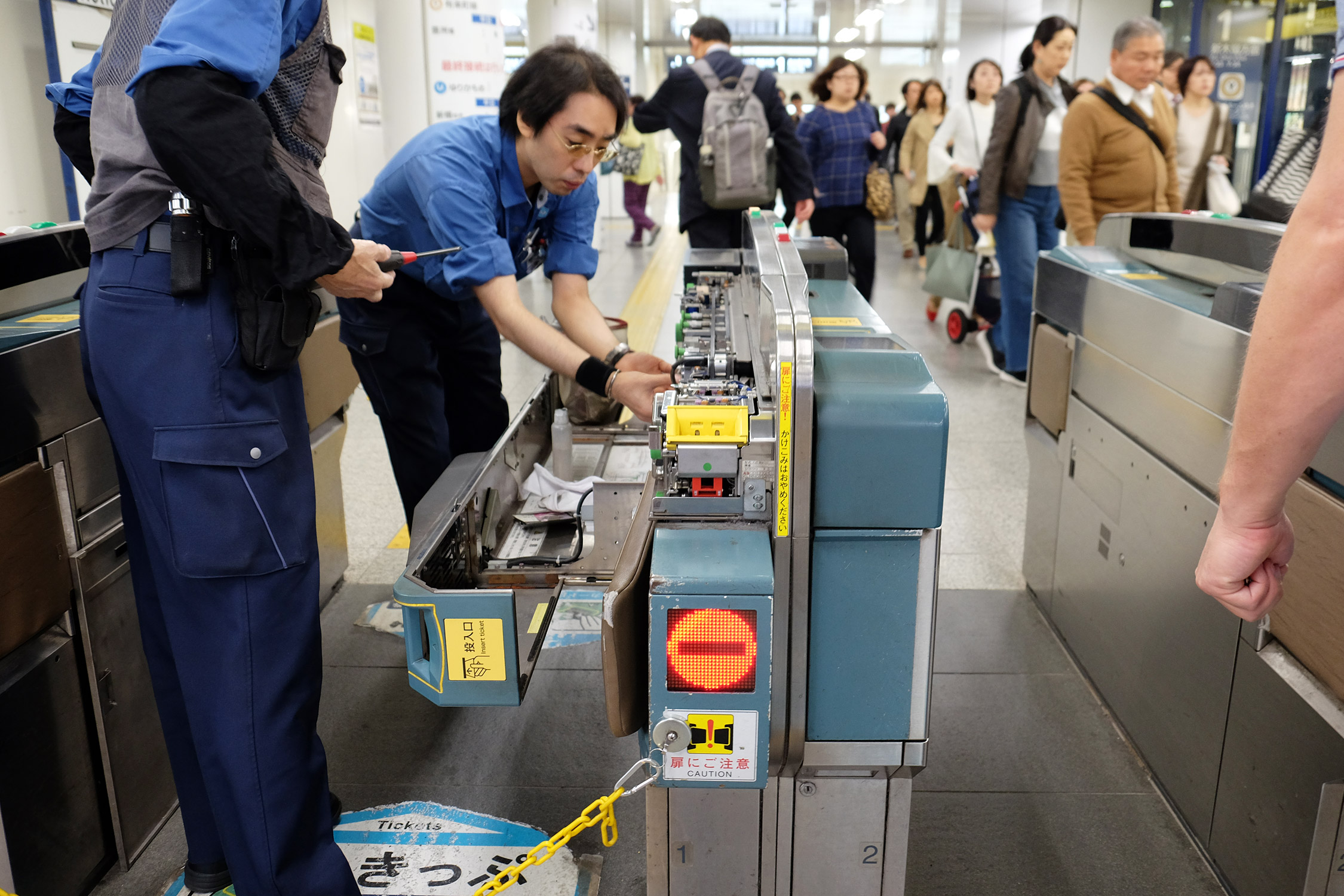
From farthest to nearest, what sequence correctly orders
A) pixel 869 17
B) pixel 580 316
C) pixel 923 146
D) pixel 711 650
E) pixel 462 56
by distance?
pixel 869 17 → pixel 923 146 → pixel 462 56 → pixel 580 316 → pixel 711 650

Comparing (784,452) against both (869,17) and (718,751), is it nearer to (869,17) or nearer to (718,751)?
(718,751)

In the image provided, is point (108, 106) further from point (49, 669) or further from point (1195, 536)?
point (1195, 536)

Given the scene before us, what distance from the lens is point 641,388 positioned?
1985 millimetres

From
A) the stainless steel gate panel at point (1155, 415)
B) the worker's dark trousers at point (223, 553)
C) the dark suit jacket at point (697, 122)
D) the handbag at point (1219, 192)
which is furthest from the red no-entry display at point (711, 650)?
the handbag at point (1219, 192)

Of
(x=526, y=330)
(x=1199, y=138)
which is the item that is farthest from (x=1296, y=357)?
(x=1199, y=138)

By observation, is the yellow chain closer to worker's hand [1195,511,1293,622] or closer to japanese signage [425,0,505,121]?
worker's hand [1195,511,1293,622]

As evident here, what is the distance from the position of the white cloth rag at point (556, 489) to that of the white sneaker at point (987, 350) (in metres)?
3.63

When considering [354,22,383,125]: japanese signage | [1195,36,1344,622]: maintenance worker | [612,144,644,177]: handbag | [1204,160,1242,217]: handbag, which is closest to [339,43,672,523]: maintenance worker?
[1195,36,1344,622]: maintenance worker

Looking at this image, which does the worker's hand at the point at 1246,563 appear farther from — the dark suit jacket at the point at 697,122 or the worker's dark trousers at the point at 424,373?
the dark suit jacket at the point at 697,122

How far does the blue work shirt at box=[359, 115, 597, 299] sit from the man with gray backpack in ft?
6.97

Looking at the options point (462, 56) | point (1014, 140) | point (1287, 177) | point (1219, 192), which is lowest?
point (1219, 192)

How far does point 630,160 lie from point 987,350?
5.66m

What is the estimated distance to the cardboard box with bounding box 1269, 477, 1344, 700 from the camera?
4.80 ft

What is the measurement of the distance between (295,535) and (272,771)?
0.36 metres
